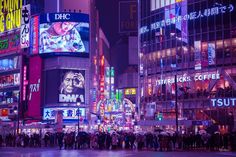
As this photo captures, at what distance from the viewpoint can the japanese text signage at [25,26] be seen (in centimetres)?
9506

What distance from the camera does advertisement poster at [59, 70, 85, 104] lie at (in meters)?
89.0

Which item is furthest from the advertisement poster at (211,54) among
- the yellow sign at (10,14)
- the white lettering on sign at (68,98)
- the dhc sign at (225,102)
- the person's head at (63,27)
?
the yellow sign at (10,14)

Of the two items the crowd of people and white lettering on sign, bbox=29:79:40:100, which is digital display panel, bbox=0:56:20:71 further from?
the crowd of people

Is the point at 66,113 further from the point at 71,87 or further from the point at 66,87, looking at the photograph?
the point at 71,87

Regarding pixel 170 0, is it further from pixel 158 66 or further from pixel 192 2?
pixel 158 66

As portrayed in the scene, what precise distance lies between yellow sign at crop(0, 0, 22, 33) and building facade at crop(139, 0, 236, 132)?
111ft

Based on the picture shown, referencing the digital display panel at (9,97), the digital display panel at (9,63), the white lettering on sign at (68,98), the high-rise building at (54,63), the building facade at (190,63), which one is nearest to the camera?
the building facade at (190,63)

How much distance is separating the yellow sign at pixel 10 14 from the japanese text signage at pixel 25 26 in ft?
12.6

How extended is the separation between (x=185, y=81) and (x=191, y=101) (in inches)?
144

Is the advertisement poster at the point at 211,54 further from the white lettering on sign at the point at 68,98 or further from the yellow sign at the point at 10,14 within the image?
the yellow sign at the point at 10,14

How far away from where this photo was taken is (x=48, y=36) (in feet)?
299

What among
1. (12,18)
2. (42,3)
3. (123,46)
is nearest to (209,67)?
(42,3)

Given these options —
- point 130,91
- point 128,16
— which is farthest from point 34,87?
point 130,91

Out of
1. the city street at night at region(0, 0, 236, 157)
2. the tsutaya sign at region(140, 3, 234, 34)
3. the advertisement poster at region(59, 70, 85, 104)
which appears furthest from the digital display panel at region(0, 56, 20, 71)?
the tsutaya sign at region(140, 3, 234, 34)
